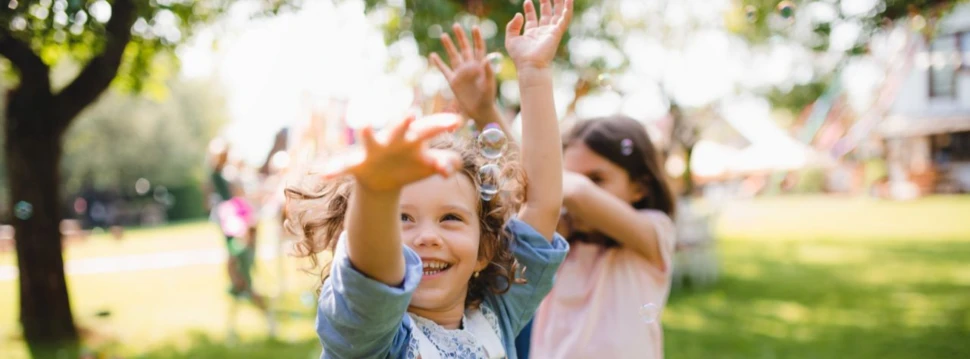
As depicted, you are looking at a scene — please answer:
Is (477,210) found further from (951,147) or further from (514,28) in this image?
(951,147)

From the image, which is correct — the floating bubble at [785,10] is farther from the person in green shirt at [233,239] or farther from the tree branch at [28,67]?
the tree branch at [28,67]

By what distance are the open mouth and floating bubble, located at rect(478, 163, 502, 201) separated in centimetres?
23

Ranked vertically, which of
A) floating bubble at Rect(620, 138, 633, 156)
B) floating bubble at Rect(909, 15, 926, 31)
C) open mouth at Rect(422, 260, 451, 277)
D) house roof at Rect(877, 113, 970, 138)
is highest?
open mouth at Rect(422, 260, 451, 277)

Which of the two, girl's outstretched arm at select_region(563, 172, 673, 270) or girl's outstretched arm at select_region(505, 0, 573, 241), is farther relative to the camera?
girl's outstretched arm at select_region(563, 172, 673, 270)

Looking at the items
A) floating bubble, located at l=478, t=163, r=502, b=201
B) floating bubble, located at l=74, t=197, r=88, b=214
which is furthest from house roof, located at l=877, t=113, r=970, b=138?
floating bubble, located at l=478, t=163, r=502, b=201

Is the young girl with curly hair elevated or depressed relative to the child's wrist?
depressed

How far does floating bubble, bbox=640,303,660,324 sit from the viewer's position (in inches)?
93.2

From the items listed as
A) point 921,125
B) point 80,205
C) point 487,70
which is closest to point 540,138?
point 487,70

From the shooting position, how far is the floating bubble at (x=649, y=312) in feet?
7.77

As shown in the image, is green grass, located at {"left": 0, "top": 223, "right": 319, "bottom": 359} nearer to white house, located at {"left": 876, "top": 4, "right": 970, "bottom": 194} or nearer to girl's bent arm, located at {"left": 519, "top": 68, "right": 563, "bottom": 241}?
girl's bent arm, located at {"left": 519, "top": 68, "right": 563, "bottom": 241}

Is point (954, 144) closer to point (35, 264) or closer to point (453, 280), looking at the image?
point (35, 264)

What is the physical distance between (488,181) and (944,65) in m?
29.6

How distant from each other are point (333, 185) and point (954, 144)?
32411 millimetres

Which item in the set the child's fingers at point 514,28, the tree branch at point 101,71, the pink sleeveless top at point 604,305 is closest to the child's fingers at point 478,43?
the child's fingers at point 514,28
